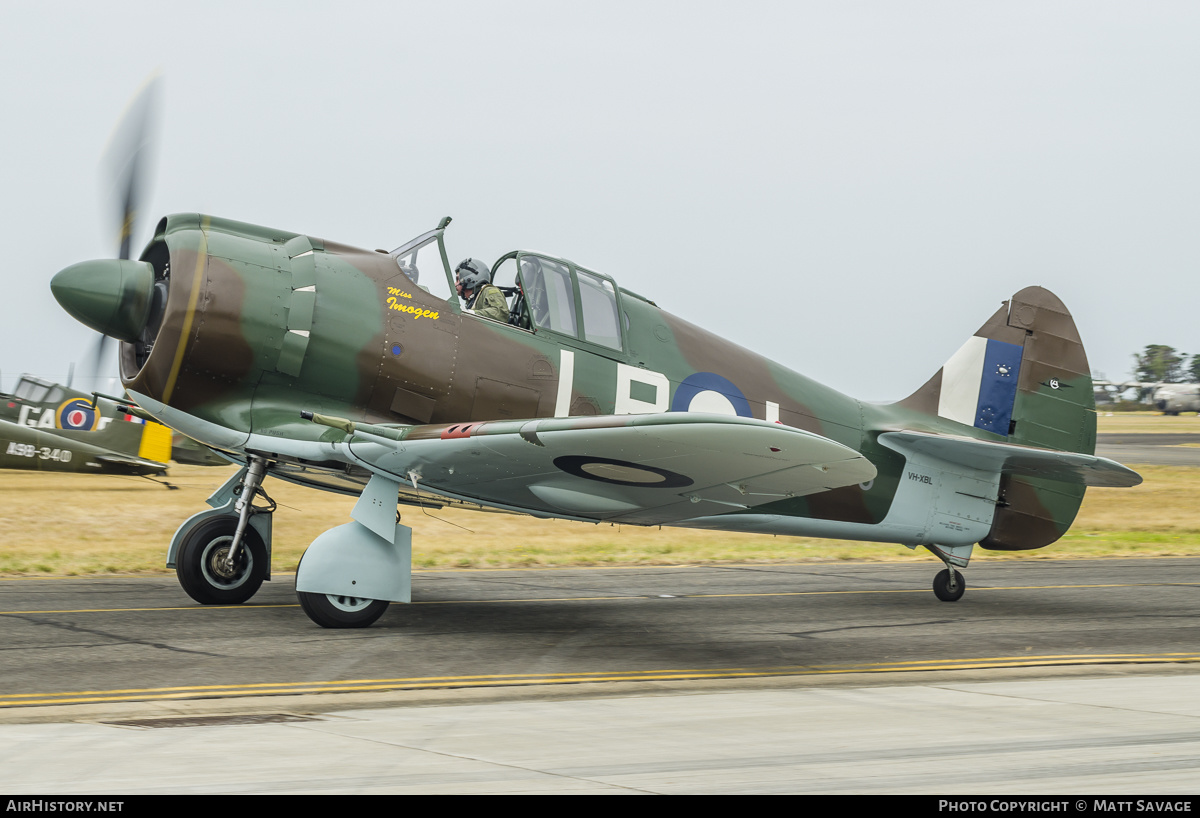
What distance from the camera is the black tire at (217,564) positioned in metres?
9.17

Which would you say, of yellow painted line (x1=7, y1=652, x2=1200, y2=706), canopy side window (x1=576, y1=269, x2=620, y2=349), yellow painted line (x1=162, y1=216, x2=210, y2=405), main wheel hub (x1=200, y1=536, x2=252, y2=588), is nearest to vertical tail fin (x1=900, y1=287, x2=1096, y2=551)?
yellow painted line (x1=7, y1=652, x2=1200, y2=706)

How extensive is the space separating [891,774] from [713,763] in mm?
729

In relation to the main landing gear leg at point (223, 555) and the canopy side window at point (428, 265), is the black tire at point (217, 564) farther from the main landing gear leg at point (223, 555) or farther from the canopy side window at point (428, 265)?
the canopy side window at point (428, 265)

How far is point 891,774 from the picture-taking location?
14.9ft

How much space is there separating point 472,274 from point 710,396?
2.29 meters

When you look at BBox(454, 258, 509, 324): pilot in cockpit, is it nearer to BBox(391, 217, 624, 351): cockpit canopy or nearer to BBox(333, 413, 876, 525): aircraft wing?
BBox(391, 217, 624, 351): cockpit canopy

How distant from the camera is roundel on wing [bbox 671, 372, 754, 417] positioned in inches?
371

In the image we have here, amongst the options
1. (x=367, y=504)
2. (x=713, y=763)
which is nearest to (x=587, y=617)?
(x=367, y=504)

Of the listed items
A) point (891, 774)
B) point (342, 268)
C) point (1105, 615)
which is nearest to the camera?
point (891, 774)

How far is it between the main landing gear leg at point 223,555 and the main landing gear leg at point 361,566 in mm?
1493

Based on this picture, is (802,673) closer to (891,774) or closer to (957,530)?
(891,774)

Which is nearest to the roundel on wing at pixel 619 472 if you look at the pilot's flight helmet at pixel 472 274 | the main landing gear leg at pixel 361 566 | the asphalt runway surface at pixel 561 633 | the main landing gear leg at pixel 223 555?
the asphalt runway surface at pixel 561 633

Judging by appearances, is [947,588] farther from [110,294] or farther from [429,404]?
[110,294]

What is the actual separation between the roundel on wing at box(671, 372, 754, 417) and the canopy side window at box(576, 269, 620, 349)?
2.43ft
